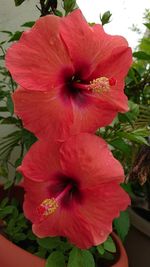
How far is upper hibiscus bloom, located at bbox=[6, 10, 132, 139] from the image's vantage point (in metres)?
0.52

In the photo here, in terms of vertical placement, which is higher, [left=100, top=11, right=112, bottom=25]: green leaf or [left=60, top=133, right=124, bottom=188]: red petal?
[left=100, top=11, right=112, bottom=25]: green leaf

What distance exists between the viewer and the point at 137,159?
0.82 meters

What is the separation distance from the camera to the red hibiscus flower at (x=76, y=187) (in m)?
0.54

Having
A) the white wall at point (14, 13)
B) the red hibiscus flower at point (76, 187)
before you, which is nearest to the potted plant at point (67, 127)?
the red hibiscus flower at point (76, 187)

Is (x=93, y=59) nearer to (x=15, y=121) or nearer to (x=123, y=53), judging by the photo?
(x=123, y=53)

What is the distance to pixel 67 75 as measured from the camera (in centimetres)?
57

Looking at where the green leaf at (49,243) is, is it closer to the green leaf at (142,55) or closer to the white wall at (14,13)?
the green leaf at (142,55)

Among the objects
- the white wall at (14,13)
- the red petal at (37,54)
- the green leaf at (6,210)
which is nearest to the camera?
the red petal at (37,54)

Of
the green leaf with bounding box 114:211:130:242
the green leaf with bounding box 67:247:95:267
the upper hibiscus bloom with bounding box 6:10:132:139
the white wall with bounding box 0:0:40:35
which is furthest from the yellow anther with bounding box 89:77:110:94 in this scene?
the white wall with bounding box 0:0:40:35

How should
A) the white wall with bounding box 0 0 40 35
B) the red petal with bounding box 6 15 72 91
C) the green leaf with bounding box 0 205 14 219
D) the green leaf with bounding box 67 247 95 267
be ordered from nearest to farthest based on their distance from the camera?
the red petal with bounding box 6 15 72 91 → the green leaf with bounding box 67 247 95 267 → the green leaf with bounding box 0 205 14 219 → the white wall with bounding box 0 0 40 35

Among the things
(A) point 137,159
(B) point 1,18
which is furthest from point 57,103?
(B) point 1,18

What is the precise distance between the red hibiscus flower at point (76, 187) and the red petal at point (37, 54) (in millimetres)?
96

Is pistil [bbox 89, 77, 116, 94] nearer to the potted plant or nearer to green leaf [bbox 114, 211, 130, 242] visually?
the potted plant

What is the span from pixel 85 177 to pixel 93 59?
0.18m
